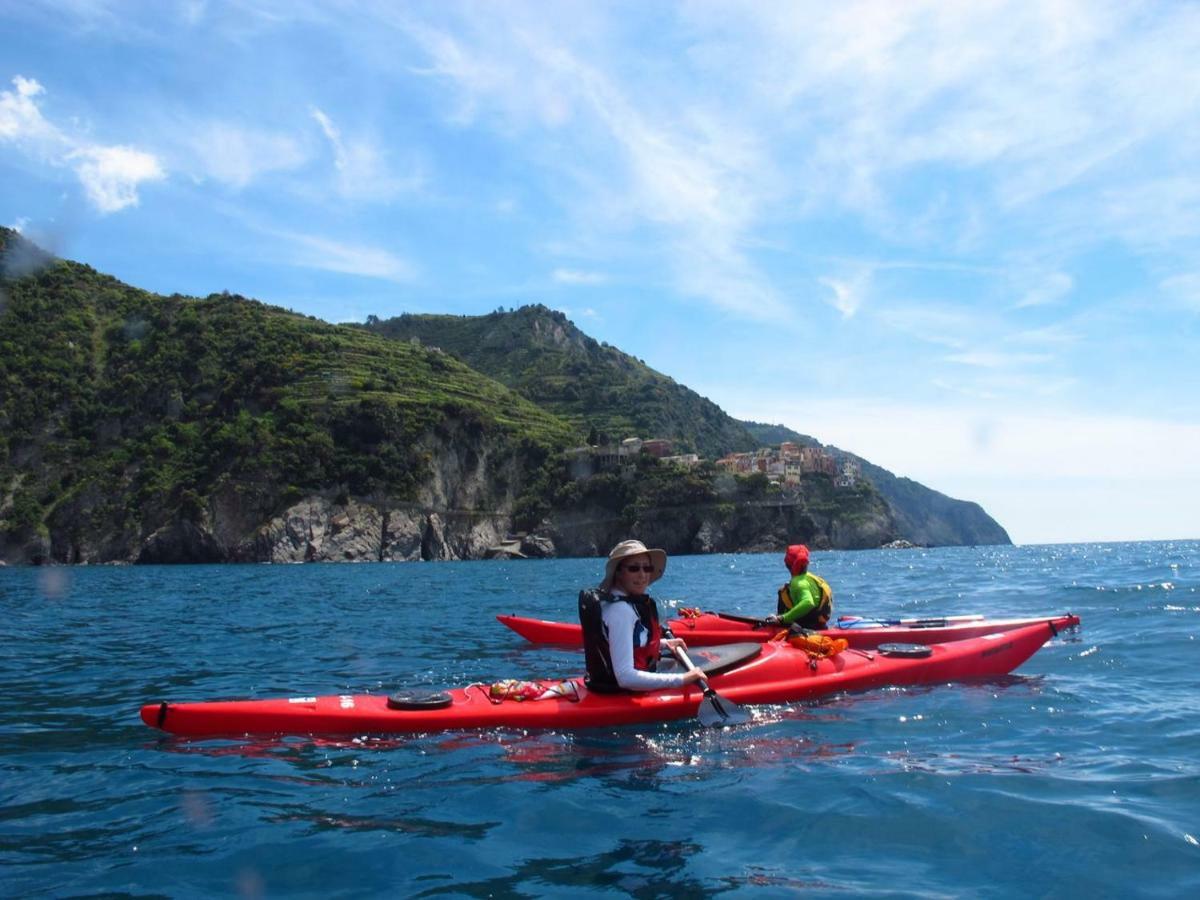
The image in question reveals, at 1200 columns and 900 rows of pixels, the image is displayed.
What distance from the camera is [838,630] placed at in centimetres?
1180

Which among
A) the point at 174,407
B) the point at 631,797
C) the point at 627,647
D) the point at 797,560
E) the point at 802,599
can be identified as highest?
the point at 174,407

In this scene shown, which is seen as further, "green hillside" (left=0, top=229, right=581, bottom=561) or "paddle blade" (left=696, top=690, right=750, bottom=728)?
"green hillside" (left=0, top=229, right=581, bottom=561)

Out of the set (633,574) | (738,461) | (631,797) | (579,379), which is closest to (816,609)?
(633,574)

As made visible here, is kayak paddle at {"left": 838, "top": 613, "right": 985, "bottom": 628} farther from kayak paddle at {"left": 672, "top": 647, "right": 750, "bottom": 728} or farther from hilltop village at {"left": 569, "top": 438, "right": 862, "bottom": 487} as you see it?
hilltop village at {"left": 569, "top": 438, "right": 862, "bottom": 487}

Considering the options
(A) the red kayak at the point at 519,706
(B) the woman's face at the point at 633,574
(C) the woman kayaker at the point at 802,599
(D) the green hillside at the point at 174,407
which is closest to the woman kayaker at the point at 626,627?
(B) the woman's face at the point at 633,574

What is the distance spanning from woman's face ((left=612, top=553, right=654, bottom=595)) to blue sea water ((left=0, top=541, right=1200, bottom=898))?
1.28 meters

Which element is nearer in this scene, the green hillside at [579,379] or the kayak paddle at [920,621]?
the kayak paddle at [920,621]

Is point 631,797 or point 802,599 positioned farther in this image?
point 802,599

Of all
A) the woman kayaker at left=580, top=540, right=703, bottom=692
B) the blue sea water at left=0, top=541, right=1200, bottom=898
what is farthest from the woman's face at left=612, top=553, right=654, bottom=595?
the blue sea water at left=0, top=541, right=1200, bottom=898

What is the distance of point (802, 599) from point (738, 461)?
432 feet

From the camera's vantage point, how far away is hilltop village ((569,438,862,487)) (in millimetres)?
100125

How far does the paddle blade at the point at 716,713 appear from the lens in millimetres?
7496

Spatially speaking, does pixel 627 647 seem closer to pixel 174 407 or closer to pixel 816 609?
pixel 816 609

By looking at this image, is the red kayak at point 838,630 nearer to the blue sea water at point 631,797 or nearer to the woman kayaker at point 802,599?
the woman kayaker at point 802,599
